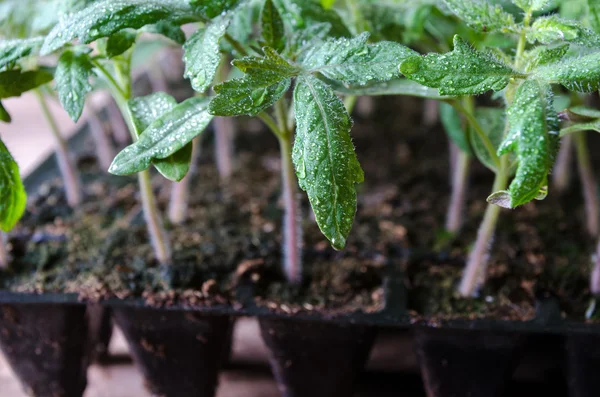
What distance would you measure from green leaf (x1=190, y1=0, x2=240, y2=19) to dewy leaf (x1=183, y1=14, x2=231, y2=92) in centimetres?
1

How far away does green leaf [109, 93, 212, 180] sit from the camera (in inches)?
21.9

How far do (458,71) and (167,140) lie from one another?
294 mm

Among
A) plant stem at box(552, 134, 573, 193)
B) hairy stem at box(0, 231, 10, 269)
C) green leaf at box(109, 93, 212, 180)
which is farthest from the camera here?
plant stem at box(552, 134, 573, 193)

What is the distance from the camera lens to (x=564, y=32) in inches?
20.0

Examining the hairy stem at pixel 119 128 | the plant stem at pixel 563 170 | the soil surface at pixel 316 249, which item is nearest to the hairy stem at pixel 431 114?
the soil surface at pixel 316 249

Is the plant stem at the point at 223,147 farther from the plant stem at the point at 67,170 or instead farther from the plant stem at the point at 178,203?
the plant stem at the point at 67,170

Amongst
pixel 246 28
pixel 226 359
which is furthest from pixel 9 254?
pixel 246 28

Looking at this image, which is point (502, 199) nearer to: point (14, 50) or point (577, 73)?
point (577, 73)

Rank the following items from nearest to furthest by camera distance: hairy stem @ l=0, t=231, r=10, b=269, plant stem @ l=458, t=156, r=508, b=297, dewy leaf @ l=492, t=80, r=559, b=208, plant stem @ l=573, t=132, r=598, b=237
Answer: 1. dewy leaf @ l=492, t=80, r=559, b=208
2. plant stem @ l=458, t=156, r=508, b=297
3. hairy stem @ l=0, t=231, r=10, b=269
4. plant stem @ l=573, t=132, r=598, b=237

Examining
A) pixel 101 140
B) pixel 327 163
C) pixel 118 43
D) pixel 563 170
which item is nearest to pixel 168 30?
pixel 118 43

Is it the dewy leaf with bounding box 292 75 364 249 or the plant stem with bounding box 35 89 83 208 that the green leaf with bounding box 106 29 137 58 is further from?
the plant stem with bounding box 35 89 83 208

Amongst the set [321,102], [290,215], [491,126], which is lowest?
[290,215]

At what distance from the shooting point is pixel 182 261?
2.72 feet

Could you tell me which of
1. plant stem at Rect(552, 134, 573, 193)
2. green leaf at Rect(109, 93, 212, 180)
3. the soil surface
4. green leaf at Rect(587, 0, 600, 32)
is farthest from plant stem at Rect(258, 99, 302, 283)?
plant stem at Rect(552, 134, 573, 193)
